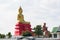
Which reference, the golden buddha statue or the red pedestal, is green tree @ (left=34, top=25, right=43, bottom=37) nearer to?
the red pedestal

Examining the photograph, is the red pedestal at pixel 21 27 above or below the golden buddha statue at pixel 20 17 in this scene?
below

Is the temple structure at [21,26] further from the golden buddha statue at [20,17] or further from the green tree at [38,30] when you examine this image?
the green tree at [38,30]

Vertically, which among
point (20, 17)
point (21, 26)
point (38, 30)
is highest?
point (20, 17)

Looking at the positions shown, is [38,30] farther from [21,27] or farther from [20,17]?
[20,17]

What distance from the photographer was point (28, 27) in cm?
6069

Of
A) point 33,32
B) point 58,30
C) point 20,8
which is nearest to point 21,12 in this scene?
point 20,8

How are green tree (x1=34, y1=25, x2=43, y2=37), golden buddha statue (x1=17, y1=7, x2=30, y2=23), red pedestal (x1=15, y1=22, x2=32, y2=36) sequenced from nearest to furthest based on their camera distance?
green tree (x1=34, y1=25, x2=43, y2=37) < red pedestal (x1=15, y1=22, x2=32, y2=36) < golden buddha statue (x1=17, y1=7, x2=30, y2=23)

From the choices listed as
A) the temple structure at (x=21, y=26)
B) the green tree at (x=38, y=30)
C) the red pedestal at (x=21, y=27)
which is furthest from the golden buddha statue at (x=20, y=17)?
the green tree at (x=38, y=30)

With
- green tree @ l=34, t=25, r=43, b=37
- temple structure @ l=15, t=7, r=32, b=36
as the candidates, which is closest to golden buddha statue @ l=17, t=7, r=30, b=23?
temple structure @ l=15, t=7, r=32, b=36

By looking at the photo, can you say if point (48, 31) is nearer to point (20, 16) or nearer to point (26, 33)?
point (26, 33)

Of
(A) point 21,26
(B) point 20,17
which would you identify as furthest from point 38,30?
(B) point 20,17

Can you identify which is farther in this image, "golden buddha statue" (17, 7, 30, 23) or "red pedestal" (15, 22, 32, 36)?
"golden buddha statue" (17, 7, 30, 23)

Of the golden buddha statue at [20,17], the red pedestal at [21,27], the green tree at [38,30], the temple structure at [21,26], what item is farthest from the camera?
the golden buddha statue at [20,17]

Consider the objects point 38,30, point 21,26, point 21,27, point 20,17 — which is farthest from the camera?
point 20,17
